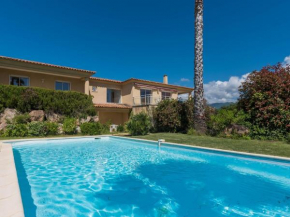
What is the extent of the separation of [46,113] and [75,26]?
33.1ft

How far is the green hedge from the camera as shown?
501 inches

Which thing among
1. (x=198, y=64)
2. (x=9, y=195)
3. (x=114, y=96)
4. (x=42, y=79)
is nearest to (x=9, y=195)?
(x=9, y=195)

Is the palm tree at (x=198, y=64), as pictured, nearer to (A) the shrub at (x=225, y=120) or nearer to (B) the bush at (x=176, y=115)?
(A) the shrub at (x=225, y=120)

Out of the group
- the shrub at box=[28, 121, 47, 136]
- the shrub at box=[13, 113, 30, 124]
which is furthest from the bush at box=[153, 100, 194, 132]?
the shrub at box=[13, 113, 30, 124]

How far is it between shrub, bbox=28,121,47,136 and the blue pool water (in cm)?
670

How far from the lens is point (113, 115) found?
21172mm

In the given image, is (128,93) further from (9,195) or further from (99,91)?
(9,195)

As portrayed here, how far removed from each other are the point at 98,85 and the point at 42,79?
5.88m

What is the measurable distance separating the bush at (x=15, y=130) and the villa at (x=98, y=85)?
5.71 meters

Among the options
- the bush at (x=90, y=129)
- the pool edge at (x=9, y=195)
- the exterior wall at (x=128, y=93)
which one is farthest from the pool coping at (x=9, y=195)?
the exterior wall at (x=128, y=93)

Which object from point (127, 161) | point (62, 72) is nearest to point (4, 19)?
point (62, 72)

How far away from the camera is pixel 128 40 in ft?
70.4

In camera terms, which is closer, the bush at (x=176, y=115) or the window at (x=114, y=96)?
the bush at (x=176, y=115)

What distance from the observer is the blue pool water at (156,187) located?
2941 millimetres
